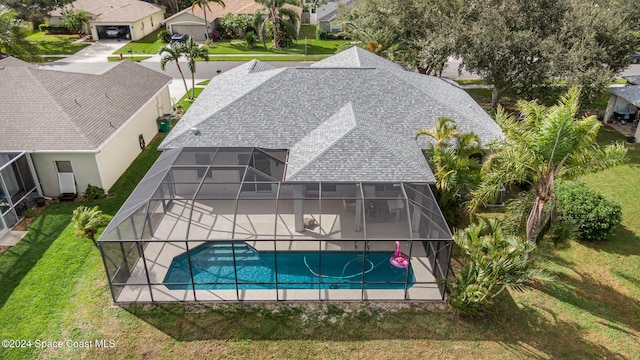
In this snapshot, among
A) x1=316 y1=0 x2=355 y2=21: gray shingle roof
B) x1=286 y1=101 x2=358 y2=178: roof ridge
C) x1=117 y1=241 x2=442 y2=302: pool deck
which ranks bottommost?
x1=117 y1=241 x2=442 y2=302: pool deck

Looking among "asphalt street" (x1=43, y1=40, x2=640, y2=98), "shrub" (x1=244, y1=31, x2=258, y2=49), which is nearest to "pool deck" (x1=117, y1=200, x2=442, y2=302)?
"asphalt street" (x1=43, y1=40, x2=640, y2=98)

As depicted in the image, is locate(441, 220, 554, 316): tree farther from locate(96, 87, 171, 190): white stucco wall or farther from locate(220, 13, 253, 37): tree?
locate(220, 13, 253, 37): tree

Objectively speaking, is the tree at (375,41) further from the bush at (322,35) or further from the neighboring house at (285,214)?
the bush at (322,35)

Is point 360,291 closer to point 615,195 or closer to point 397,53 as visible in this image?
point 615,195

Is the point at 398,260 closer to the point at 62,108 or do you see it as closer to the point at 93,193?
the point at 93,193

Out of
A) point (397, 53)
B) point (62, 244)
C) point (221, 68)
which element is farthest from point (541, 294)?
point (221, 68)

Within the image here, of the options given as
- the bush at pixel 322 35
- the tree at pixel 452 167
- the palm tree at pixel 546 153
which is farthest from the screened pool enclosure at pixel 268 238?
the bush at pixel 322 35

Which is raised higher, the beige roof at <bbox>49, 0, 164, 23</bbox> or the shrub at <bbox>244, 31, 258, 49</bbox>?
the beige roof at <bbox>49, 0, 164, 23</bbox>

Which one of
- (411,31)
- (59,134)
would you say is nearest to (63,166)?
(59,134)
